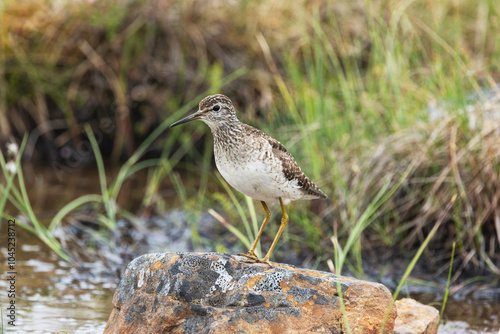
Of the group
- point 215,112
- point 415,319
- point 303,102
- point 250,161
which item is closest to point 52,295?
point 215,112

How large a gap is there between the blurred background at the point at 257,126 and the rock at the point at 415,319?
41 cm

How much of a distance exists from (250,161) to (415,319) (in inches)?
66.3

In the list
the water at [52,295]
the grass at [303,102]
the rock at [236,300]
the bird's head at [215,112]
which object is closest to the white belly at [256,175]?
the bird's head at [215,112]

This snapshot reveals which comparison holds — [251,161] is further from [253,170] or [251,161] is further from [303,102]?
[303,102]

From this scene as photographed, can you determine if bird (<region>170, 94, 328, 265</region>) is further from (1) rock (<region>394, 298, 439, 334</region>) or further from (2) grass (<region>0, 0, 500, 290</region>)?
(1) rock (<region>394, 298, 439, 334</region>)

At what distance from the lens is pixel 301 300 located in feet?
14.6

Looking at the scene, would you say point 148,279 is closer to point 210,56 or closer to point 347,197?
point 347,197

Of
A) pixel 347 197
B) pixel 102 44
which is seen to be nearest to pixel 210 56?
pixel 102 44

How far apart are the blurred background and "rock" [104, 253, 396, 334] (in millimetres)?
320

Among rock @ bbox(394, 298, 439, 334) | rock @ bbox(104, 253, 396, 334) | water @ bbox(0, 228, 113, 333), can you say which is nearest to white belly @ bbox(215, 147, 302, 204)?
rock @ bbox(104, 253, 396, 334)

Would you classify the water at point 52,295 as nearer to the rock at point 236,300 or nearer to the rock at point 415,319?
the rock at point 236,300

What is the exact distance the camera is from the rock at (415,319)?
17.0 ft

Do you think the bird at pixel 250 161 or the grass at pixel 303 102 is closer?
the bird at pixel 250 161

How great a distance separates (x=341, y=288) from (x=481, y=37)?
760cm
